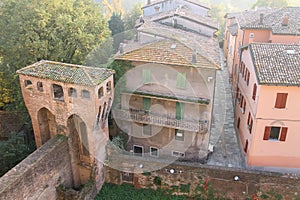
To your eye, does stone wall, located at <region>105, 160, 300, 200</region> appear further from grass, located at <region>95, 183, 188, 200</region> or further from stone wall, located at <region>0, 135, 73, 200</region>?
stone wall, located at <region>0, 135, 73, 200</region>

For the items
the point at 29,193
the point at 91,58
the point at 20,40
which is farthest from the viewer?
the point at 91,58

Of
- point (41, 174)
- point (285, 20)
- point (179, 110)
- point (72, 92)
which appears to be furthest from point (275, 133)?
point (41, 174)

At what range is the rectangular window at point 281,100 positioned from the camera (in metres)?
20.6

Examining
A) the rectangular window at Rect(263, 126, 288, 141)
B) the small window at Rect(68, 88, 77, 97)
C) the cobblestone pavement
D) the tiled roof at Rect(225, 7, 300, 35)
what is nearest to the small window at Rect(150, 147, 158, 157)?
the cobblestone pavement

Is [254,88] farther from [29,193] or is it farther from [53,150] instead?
[29,193]

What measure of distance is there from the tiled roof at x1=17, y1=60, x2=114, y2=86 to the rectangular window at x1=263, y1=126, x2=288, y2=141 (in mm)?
12109

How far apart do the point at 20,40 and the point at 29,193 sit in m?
12.4

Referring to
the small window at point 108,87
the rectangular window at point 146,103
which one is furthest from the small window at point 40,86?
the rectangular window at point 146,103

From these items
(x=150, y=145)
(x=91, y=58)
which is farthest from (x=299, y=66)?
(x=91, y=58)

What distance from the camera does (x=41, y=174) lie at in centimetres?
1892

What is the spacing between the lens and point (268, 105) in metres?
21.1

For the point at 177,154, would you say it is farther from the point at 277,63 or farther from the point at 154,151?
the point at 277,63

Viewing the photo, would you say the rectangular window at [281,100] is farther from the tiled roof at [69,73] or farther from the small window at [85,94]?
the small window at [85,94]

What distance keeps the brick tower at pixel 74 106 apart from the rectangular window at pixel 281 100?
11.6m
